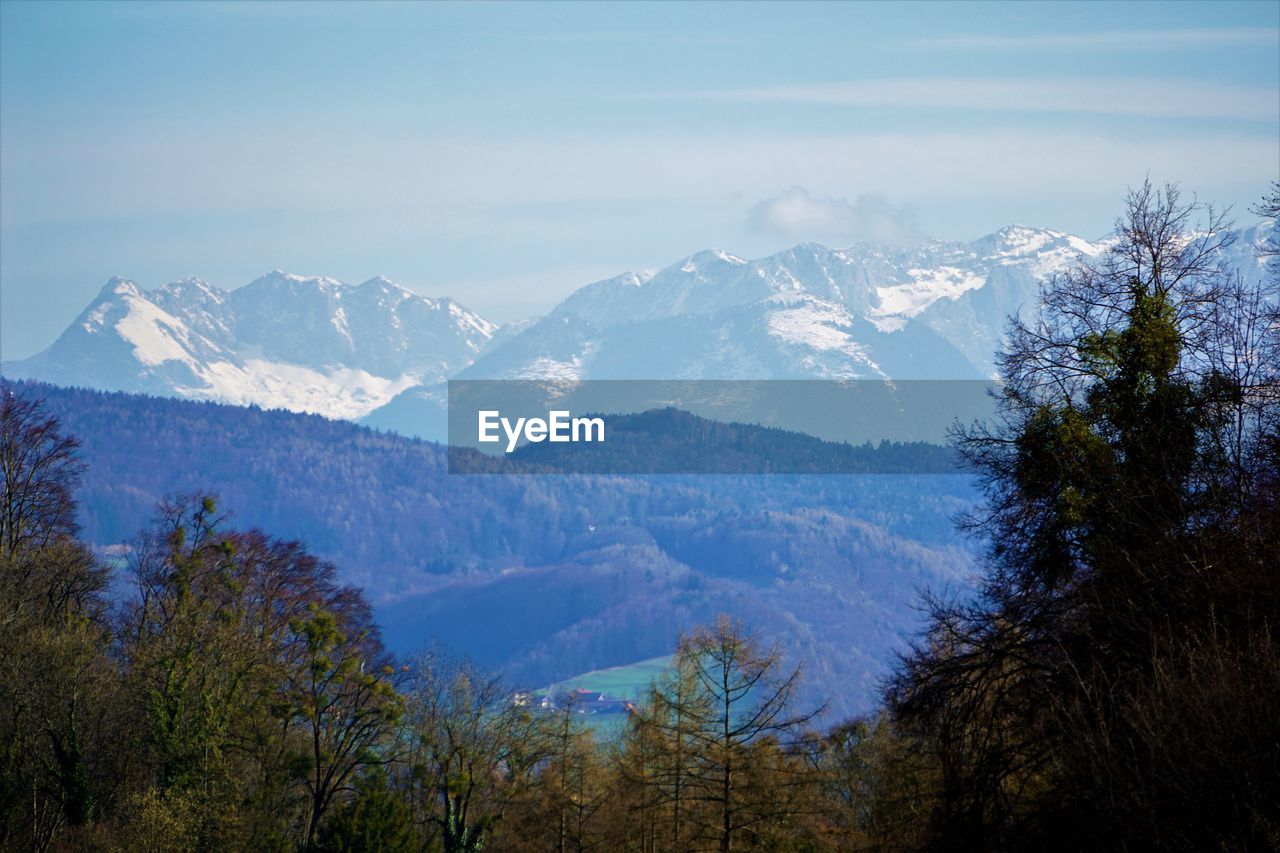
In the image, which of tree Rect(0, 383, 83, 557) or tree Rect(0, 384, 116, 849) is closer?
tree Rect(0, 384, 116, 849)

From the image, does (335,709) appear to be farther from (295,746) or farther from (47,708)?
(47,708)

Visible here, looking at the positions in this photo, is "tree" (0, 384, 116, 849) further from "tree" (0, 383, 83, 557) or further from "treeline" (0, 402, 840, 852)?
"tree" (0, 383, 83, 557)

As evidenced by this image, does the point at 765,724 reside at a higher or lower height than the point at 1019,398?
lower

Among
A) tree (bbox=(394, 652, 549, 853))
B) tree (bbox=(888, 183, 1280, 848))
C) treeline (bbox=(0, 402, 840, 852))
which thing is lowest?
tree (bbox=(394, 652, 549, 853))

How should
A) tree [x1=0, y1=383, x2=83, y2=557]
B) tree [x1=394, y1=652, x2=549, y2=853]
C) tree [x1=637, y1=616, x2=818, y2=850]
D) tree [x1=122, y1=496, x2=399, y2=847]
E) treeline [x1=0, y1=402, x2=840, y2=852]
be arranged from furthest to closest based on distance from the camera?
tree [x1=0, y1=383, x2=83, y2=557]
tree [x1=394, y1=652, x2=549, y2=853]
tree [x1=122, y1=496, x2=399, y2=847]
treeline [x1=0, y1=402, x2=840, y2=852]
tree [x1=637, y1=616, x2=818, y2=850]

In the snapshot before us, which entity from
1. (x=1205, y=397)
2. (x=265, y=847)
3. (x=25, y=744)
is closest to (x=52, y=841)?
(x=25, y=744)

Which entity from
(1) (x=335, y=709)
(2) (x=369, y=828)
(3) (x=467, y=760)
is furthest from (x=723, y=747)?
(3) (x=467, y=760)

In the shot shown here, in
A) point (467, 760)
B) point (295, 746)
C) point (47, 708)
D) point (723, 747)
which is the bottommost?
point (467, 760)

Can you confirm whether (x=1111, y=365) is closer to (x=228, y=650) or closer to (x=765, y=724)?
(x=765, y=724)

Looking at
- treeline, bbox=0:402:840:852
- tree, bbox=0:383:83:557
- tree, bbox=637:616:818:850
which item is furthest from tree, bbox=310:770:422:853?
tree, bbox=0:383:83:557
